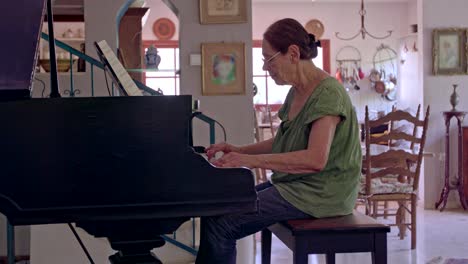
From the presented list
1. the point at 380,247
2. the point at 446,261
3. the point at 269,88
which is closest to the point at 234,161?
the point at 380,247

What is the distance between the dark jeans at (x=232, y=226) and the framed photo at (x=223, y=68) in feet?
7.65

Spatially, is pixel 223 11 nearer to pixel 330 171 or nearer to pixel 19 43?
pixel 330 171

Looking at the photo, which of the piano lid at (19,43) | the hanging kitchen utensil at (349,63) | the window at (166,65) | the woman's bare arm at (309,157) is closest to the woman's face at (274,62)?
the woman's bare arm at (309,157)

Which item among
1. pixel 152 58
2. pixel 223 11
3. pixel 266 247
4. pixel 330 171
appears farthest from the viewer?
pixel 152 58

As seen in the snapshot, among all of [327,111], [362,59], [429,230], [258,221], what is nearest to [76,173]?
[258,221]

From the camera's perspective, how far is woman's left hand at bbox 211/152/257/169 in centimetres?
215

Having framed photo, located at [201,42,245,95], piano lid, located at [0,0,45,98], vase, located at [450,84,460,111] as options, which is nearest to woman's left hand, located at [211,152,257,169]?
piano lid, located at [0,0,45,98]

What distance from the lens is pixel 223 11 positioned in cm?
468

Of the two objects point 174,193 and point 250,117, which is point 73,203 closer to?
point 174,193

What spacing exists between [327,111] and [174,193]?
0.75 meters

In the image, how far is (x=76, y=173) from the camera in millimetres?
1932

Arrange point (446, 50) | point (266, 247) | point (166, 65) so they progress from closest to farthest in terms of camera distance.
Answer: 1. point (266, 247)
2. point (446, 50)
3. point (166, 65)

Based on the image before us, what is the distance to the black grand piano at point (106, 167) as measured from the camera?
1.90m

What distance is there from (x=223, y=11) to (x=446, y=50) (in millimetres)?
3563
